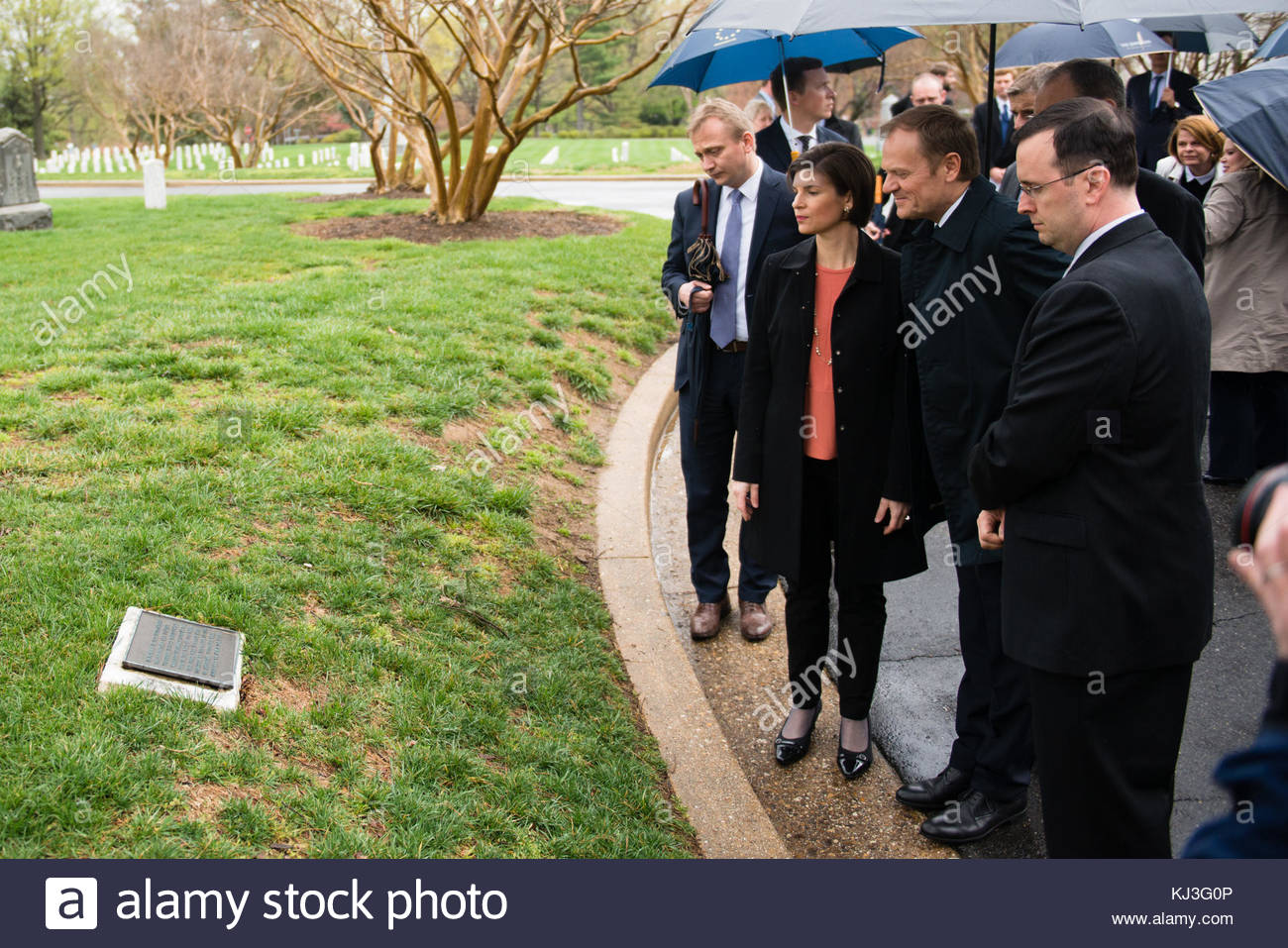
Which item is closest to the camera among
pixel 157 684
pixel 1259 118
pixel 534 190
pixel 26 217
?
pixel 157 684

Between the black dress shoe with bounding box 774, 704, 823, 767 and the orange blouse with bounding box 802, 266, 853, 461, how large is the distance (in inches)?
39.9

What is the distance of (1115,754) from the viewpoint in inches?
109

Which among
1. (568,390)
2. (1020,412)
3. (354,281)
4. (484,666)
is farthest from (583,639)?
(354,281)

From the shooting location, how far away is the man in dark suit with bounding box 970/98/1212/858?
103 inches

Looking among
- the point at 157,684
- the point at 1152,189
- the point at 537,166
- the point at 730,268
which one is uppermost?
the point at 537,166

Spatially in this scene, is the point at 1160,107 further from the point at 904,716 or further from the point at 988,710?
the point at 988,710

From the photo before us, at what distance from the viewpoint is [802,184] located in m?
3.82

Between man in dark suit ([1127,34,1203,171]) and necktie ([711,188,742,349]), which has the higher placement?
man in dark suit ([1127,34,1203,171])

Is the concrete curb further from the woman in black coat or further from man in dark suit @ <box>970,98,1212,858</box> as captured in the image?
man in dark suit @ <box>970,98,1212,858</box>

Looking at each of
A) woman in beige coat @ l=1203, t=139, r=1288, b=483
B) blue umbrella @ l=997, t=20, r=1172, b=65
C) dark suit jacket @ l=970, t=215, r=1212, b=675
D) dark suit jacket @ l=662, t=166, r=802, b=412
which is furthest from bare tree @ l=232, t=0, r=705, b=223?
A: dark suit jacket @ l=970, t=215, r=1212, b=675

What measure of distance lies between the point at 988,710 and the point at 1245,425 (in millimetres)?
3875

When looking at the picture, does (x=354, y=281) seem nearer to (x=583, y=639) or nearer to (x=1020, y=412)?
(x=583, y=639)

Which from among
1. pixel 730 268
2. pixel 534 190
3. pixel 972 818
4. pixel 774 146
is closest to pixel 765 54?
pixel 774 146
